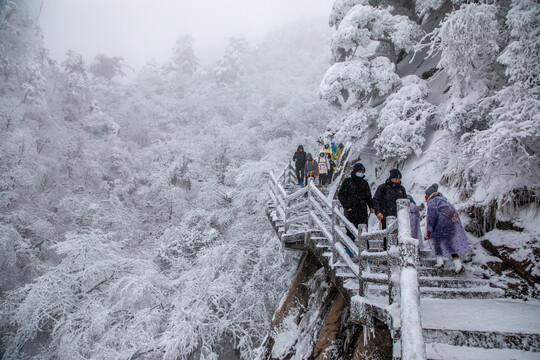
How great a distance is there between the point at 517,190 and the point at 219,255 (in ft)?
31.8

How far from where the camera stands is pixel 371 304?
368 cm

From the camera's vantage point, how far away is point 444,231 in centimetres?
480

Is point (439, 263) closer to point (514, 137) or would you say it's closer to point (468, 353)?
point (468, 353)

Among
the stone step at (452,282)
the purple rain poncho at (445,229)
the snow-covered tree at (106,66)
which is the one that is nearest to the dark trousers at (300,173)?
the purple rain poncho at (445,229)

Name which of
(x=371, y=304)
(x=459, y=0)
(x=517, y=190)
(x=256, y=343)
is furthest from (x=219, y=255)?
(x=459, y=0)

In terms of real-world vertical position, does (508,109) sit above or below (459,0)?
below

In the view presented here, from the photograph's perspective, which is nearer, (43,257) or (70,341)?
(70,341)

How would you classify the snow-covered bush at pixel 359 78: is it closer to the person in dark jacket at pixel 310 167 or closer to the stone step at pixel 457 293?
the person in dark jacket at pixel 310 167

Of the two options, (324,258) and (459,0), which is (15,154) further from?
(459,0)

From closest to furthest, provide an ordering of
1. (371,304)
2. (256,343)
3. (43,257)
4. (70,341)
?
(371,304), (70,341), (256,343), (43,257)

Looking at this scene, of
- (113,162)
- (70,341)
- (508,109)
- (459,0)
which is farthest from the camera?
(113,162)

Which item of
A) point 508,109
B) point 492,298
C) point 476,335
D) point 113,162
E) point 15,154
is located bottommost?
point 476,335

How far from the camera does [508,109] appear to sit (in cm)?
500

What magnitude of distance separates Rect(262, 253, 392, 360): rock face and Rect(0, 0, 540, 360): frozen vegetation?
0.41 meters
